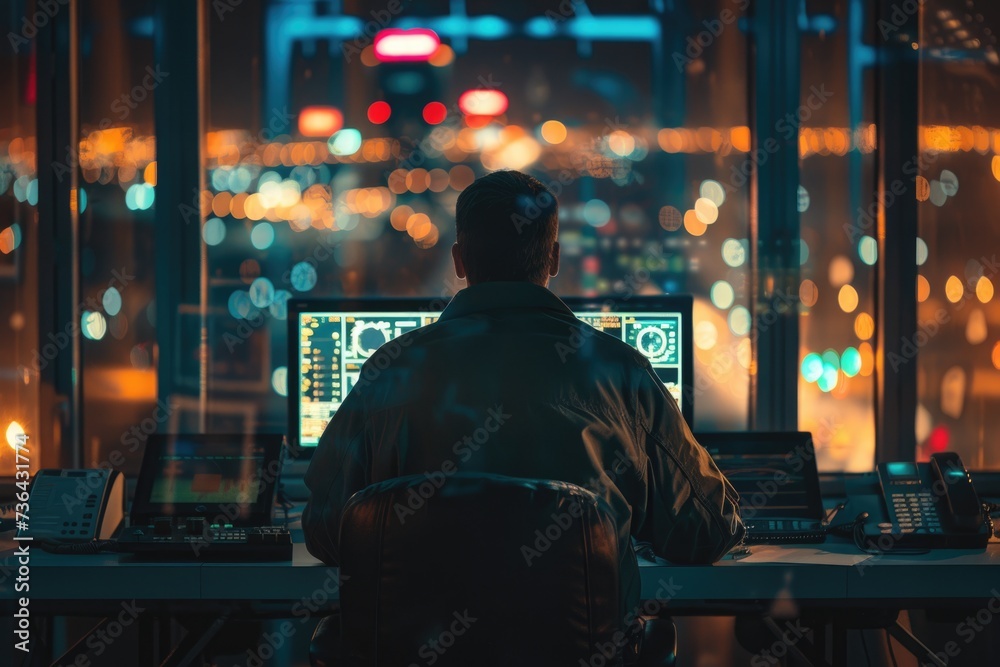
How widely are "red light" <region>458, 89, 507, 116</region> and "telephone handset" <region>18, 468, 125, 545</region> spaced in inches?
62.2

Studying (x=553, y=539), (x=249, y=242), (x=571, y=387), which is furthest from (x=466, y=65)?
(x=553, y=539)

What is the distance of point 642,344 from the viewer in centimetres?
224

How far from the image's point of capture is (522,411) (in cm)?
125

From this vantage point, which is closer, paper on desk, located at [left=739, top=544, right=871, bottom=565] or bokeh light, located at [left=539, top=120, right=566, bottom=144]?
paper on desk, located at [left=739, top=544, right=871, bottom=565]

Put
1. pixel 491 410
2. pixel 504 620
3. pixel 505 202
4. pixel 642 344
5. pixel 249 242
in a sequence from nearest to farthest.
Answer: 1. pixel 504 620
2. pixel 491 410
3. pixel 505 202
4. pixel 642 344
5. pixel 249 242

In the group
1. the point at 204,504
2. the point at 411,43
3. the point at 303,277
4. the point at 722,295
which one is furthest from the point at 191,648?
the point at 411,43

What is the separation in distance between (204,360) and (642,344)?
54.4 inches

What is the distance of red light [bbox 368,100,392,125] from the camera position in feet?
9.68

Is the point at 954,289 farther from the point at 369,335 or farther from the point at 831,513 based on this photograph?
the point at 369,335

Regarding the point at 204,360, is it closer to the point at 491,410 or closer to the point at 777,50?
the point at 491,410

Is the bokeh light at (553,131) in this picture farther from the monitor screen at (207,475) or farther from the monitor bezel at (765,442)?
the monitor screen at (207,475)

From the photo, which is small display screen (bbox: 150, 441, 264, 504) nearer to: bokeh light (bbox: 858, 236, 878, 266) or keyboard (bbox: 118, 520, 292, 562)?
keyboard (bbox: 118, 520, 292, 562)

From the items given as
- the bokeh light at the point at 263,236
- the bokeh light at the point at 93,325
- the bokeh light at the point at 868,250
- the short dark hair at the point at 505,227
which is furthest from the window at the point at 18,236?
the bokeh light at the point at 868,250

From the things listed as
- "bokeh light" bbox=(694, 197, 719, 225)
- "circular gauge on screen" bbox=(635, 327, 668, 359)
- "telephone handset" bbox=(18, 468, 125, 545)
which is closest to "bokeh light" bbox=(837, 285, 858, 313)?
"bokeh light" bbox=(694, 197, 719, 225)
